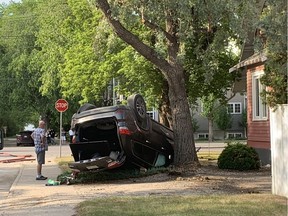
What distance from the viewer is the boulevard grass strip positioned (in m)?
8.71

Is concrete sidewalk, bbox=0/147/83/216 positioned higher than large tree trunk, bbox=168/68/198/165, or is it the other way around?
large tree trunk, bbox=168/68/198/165

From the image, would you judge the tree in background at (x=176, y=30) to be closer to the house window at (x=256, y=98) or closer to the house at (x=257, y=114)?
the house at (x=257, y=114)

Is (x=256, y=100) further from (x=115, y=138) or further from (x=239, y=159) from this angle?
(x=115, y=138)

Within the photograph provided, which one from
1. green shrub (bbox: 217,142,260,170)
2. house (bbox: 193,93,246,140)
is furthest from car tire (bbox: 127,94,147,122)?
house (bbox: 193,93,246,140)

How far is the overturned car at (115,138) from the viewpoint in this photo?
44.6ft

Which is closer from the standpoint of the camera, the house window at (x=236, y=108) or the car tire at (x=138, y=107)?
the car tire at (x=138, y=107)

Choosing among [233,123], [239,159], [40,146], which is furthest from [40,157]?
[233,123]

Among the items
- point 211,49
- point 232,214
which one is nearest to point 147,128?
point 211,49

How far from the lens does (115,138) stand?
14586mm

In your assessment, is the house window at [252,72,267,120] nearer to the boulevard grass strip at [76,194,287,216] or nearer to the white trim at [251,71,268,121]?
the white trim at [251,71,268,121]

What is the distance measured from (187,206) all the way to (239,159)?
7.06m

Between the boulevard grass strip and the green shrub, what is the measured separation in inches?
215

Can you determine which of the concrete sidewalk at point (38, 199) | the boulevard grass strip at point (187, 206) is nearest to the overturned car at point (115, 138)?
the concrete sidewalk at point (38, 199)

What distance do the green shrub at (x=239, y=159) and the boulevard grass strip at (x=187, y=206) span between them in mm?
5472
